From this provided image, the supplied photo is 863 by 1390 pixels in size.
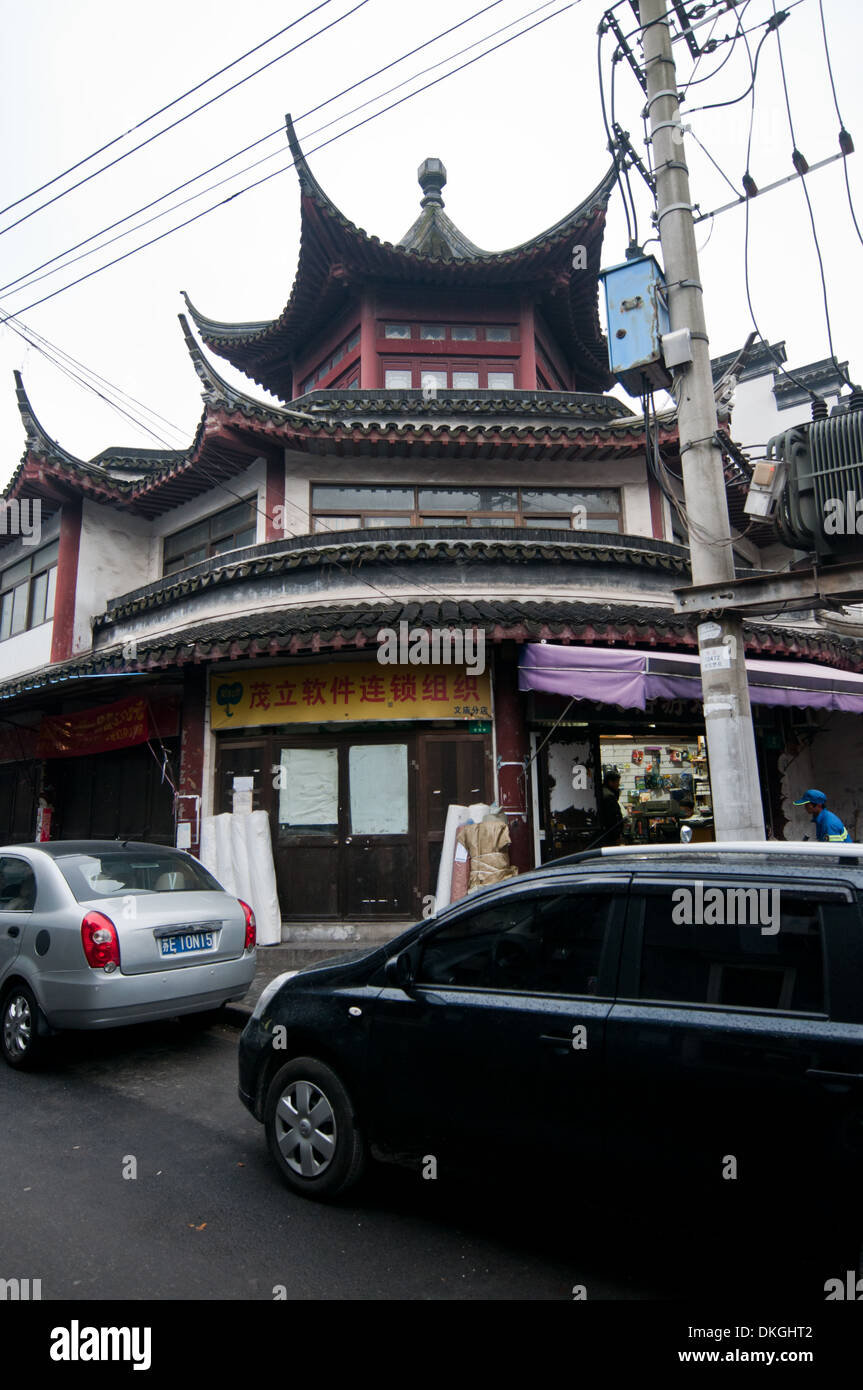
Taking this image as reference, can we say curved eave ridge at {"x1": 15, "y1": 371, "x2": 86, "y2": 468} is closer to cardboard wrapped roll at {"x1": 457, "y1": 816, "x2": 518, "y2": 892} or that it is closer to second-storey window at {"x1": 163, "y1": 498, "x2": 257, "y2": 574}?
second-storey window at {"x1": 163, "y1": 498, "x2": 257, "y2": 574}

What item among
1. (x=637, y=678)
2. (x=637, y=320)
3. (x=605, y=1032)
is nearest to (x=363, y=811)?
(x=637, y=678)

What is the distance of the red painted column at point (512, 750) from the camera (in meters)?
9.15

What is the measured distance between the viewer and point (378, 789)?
9.60 metres

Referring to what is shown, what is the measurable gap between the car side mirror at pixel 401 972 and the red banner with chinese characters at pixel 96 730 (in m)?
8.15

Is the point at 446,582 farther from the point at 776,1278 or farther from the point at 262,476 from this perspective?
the point at 776,1278

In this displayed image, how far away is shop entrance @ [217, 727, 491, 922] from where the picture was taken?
944 cm

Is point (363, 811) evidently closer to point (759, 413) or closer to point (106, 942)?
point (106, 942)

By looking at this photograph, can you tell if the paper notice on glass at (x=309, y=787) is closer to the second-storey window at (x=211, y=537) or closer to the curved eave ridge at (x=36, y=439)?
the second-storey window at (x=211, y=537)

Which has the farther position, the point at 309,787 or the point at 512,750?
the point at 309,787

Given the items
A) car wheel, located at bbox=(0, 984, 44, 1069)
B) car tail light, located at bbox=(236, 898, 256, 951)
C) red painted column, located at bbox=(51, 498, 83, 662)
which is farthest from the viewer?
red painted column, located at bbox=(51, 498, 83, 662)

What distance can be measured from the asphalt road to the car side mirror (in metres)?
0.79

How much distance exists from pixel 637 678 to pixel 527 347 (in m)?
7.79

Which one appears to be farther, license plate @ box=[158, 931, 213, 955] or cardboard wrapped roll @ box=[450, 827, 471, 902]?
cardboard wrapped roll @ box=[450, 827, 471, 902]

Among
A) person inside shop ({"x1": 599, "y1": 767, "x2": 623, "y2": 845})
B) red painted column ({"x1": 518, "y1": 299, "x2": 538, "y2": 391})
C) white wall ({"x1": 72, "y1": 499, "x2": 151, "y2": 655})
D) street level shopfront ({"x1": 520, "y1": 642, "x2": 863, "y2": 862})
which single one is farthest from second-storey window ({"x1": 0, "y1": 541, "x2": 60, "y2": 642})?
person inside shop ({"x1": 599, "y1": 767, "x2": 623, "y2": 845})
